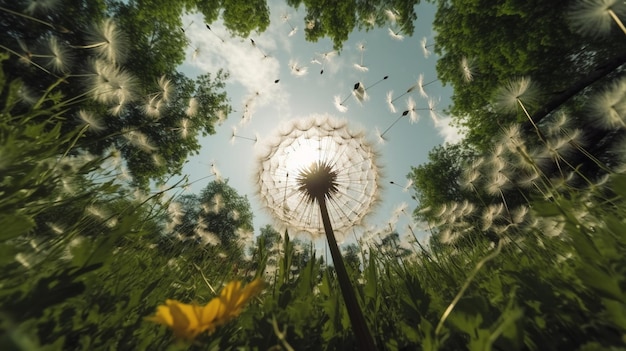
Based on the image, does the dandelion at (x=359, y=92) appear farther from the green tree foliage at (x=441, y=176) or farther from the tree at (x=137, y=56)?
the green tree foliage at (x=441, y=176)

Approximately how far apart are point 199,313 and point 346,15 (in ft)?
39.9

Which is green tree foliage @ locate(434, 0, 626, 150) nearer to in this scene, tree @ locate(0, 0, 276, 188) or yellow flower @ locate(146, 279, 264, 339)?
tree @ locate(0, 0, 276, 188)

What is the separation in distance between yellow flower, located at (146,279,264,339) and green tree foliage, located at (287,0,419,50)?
450 inches

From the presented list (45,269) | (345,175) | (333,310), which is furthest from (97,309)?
(345,175)

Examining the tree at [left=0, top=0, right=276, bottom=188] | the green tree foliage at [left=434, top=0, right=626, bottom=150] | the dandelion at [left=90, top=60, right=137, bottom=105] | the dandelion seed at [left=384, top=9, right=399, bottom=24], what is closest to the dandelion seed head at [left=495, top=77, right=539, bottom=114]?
the dandelion at [left=90, top=60, right=137, bottom=105]

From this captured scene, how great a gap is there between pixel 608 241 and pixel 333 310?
0.88 metres

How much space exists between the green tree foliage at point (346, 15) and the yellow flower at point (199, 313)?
1142cm

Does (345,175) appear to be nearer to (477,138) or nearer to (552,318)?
(552,318)

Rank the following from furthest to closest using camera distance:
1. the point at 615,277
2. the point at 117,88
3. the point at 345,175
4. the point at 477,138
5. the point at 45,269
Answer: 1. the point at 477,138
2. the point at 345,175
3. the point at 117,88
4. the point at 45,269
5. the point at 615,277

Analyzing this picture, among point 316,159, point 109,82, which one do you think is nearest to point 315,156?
point 316,159

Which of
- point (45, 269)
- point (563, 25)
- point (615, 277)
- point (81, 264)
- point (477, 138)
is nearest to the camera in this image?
point (615, 277)

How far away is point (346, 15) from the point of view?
10898 mm

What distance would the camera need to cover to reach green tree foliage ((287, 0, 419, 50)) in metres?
10.7

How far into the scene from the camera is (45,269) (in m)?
1.11
